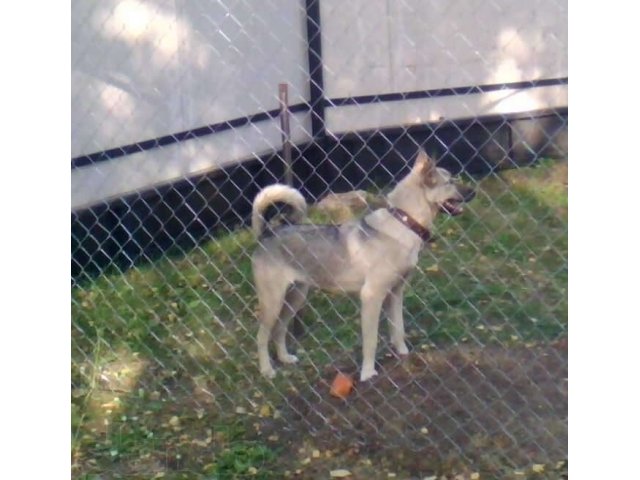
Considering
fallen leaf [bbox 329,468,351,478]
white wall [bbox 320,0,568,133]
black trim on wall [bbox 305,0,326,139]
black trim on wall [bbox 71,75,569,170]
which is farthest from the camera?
white wall [bbox 320,0,568,133]

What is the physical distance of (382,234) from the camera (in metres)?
4.80

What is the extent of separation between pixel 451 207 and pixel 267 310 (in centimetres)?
89

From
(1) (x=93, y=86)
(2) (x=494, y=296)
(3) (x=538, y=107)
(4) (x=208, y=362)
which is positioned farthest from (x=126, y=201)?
(3) (x=538, y=107)

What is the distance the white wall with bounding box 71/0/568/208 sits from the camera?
5992 mm

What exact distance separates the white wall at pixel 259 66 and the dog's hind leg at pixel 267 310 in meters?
1.49

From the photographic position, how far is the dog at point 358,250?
15.7 feet

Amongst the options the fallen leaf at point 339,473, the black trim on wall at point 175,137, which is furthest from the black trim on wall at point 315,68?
the fallen leaf at point 339,473

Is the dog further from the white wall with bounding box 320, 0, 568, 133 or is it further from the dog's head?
the white wall with bounding box 320, 0, 568, 133

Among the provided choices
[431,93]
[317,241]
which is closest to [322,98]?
[431,93]

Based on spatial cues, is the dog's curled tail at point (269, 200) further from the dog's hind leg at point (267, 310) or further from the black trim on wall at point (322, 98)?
the black trim on wall at point (322, 98)

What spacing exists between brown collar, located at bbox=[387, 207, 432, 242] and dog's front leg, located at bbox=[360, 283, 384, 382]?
29 cm

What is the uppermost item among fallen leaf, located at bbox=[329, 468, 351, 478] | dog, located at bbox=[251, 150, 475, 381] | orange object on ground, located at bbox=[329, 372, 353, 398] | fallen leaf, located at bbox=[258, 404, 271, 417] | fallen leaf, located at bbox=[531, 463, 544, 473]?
dog, located at bbox=[251, 150, 475, 381]

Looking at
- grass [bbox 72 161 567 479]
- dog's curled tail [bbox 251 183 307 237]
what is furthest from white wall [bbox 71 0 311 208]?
dog's curled tail [bbox 251 183 307 237]
